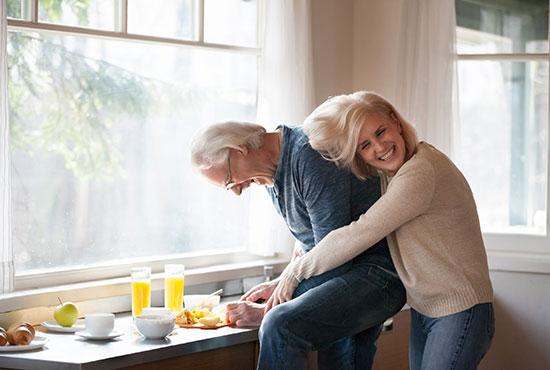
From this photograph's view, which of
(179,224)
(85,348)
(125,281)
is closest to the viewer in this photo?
(85,348)

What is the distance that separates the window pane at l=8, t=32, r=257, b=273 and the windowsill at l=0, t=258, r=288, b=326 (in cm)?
18

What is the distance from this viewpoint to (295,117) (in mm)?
3158

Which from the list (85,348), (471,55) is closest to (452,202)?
(85,348)

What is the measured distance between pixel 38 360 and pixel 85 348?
151 mm

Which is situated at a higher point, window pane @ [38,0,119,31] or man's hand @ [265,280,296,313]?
window pane @ [38,0,119,31]

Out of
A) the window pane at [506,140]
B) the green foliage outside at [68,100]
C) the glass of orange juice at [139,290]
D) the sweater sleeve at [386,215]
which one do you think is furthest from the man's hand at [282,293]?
the window pane at [506,140]

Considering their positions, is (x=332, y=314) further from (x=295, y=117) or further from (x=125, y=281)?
(x=295, y=117)

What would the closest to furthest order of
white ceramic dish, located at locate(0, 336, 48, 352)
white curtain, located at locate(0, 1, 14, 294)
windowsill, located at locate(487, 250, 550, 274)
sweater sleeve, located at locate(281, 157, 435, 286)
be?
1. sweater sleeve, located at locate(281, 157, 435, 286)
2. white ceramic dish, located at locate(0, 336, 48, 352)
3. white curtain, located at locate(0, 1, 14, 294)
4. windowsill, located at locate(487, 250, 550, 274)

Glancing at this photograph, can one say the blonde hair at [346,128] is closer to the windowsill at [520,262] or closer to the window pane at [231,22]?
the window pane at [231,22]

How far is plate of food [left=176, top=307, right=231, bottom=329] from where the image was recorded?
239 cm

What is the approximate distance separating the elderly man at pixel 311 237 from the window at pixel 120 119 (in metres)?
0.73

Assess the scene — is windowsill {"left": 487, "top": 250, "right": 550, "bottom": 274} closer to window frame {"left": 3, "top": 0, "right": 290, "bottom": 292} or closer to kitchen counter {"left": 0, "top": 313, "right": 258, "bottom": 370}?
window frame {"left": 3, "top": 0, "right": 290, "bottom": 292}

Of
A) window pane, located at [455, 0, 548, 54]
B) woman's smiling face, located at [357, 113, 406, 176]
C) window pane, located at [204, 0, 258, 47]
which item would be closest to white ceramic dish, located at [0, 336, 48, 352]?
woman's smiling face, located at [357, 113, 406, 176]

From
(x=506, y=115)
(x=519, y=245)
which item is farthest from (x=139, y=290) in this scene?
(x=506, y=115)
